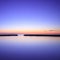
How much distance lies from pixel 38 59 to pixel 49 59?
1.22 feet

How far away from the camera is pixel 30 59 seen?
8.52 feet

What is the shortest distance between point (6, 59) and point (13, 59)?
0.23m

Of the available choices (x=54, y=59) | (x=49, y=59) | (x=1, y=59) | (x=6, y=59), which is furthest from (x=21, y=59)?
(x=54, y=59)

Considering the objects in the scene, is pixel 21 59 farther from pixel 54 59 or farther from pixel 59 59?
pixel 59 59

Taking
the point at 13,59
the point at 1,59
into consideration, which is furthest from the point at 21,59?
the point at 1,59

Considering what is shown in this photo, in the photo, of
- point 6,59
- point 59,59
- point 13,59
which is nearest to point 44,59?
point 59,59

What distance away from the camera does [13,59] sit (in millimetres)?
2580

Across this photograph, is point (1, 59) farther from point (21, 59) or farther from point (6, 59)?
point (21, 59)

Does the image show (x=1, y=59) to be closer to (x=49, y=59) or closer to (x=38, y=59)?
(x=38, y=59)

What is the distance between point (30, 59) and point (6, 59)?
78 centimetres

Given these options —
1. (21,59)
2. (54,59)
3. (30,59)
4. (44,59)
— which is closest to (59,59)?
(54,59)

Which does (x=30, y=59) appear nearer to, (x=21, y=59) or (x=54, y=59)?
(x=21, y=59)

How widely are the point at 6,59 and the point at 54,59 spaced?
158 cm

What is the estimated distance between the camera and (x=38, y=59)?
2.60m
